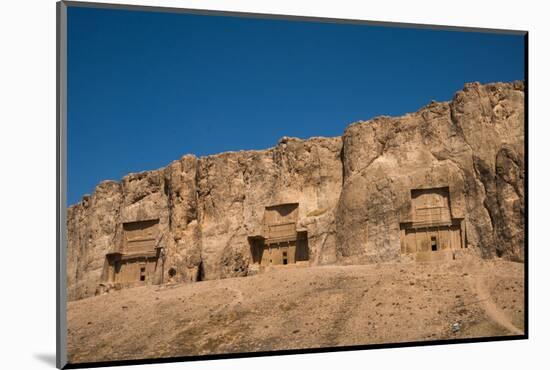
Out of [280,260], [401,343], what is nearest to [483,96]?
[280,260]

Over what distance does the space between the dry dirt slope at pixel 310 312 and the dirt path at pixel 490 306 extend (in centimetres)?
2

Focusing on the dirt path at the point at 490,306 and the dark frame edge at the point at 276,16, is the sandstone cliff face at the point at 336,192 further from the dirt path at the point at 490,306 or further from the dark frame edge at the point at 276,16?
the dark frame edge at the point at 276,16

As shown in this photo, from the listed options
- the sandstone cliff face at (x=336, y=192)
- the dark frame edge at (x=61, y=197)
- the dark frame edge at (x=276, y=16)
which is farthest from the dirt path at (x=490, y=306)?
the dark frame edge at (x=61, y=197)

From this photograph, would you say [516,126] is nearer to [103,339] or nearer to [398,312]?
[398,312]

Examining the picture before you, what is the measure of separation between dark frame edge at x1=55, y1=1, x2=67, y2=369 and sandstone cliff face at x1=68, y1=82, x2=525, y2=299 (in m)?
8.71

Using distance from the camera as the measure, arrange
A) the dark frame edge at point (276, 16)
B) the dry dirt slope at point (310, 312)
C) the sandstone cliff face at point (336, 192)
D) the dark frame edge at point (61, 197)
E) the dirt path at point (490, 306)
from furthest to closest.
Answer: the sandstone cliff face at point (336, 192) → the dirt path at point (490, 306) → the dry dirt slope at point (310, 312) → the dark frame edge at point (276, 16) → the dark frame edge at point (61, 197)

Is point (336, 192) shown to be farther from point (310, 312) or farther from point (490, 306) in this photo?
point (490, 306)

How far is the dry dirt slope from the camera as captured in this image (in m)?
19.6

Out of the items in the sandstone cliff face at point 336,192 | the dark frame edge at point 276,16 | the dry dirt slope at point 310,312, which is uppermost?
the dark frame edge at point 276,16

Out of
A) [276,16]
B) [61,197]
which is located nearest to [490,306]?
[276,16]

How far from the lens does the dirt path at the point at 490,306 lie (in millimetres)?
20406

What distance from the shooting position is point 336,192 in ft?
105

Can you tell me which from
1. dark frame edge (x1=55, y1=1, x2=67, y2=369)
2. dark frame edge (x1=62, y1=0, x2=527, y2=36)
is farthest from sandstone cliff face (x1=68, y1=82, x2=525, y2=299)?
dark frame edge (x1=55, y1=1, x2=67, y2=369)

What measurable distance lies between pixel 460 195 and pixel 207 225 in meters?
10.2
